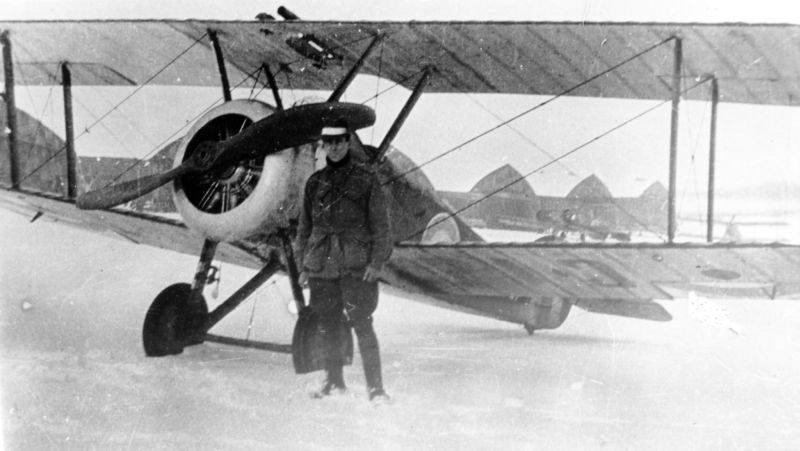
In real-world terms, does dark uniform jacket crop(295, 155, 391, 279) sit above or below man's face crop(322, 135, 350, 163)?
below

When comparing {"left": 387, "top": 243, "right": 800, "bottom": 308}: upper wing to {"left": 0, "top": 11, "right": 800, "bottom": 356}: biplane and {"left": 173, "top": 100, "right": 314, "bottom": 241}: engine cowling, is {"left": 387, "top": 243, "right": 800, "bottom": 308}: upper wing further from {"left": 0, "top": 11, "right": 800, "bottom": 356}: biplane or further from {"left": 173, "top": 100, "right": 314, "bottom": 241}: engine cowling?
{"left": 173, "top": 100, "right": 314, "bottom": 241}: engine cowling

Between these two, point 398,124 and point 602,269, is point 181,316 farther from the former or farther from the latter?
point 602,269

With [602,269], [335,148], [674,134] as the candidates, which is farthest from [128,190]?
[674,134]

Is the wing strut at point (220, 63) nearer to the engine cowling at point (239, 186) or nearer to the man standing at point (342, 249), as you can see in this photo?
the engine cowling at point (239, 186)

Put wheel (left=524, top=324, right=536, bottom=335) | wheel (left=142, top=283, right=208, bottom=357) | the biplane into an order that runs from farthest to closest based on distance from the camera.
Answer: wheel (left=524, top=324, right=536, bottom=335) < wheel (left=142, top=283, right=208, bottom=357) < the biplane

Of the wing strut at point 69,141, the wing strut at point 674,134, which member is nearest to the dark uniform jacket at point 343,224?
the wing strut at point 674,134

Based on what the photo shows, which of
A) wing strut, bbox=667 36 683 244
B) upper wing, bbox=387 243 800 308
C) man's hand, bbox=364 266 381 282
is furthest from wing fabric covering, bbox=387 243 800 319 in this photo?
man's hand, bbox=364 266 381 282

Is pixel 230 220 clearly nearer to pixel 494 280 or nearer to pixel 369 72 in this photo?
pixel 369 72
